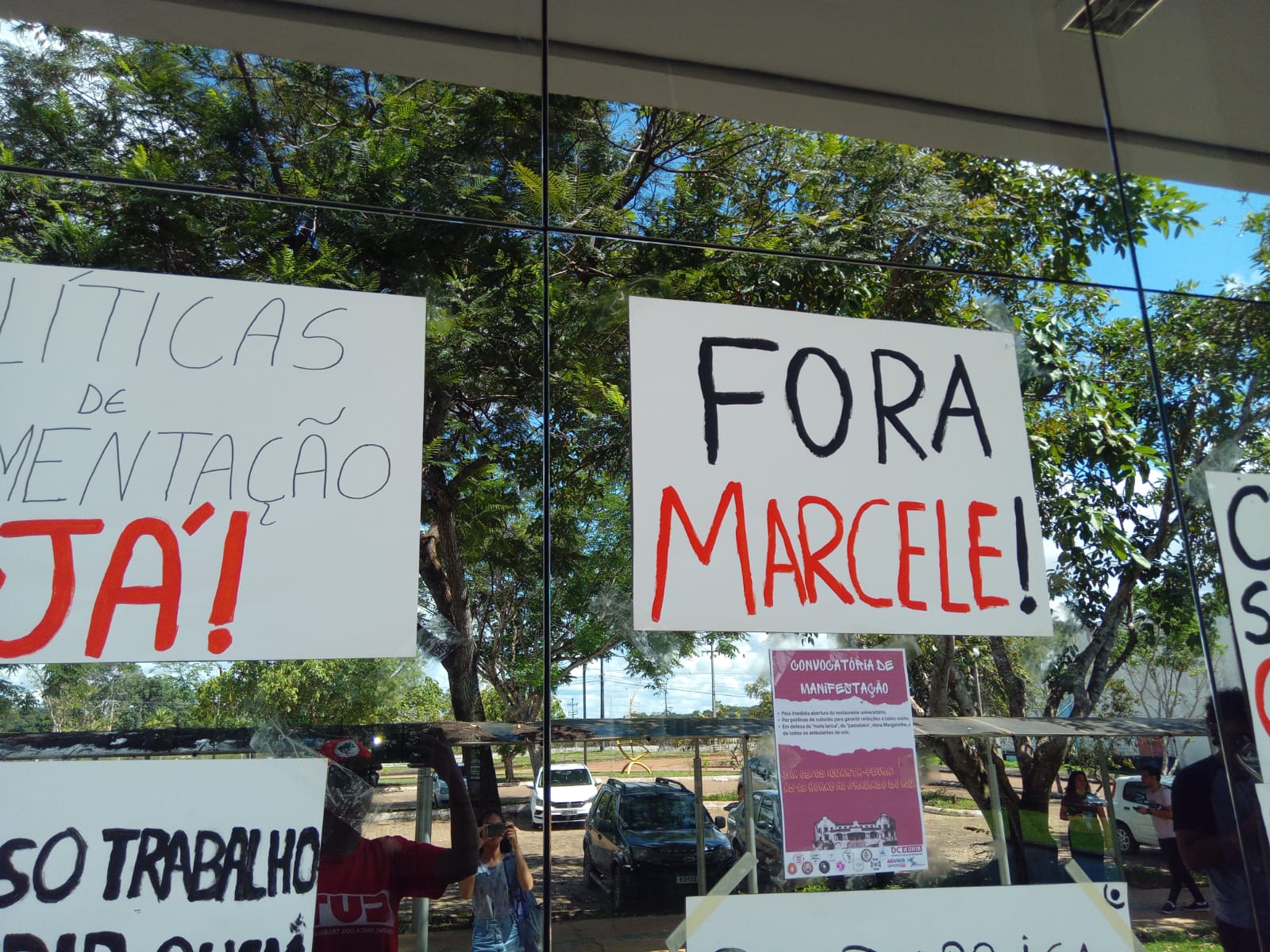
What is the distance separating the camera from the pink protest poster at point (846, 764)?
1946 mm

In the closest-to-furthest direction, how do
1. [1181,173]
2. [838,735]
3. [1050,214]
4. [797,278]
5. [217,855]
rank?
[217,855]
[838,735]
[797,278]
[1050,214]
[1181,173]

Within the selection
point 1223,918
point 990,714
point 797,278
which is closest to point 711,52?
point 797,278

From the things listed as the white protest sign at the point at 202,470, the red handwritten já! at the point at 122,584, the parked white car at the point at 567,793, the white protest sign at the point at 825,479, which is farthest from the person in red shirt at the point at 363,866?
the white protest sign at the point at 825,479

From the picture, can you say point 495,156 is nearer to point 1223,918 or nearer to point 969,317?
point 969,317

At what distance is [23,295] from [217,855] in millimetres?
1127

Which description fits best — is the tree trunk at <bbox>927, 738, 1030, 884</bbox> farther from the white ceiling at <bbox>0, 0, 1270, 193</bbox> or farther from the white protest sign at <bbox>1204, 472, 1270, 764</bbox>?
the white ceiling at <bbox>0, 0, 1270, 193</bbox>

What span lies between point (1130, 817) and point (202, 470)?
2.11m

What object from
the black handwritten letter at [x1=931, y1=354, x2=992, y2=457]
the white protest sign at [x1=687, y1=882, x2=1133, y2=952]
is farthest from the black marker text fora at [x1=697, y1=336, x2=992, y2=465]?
the white protest sign at [x1=687, y1=882, x2=1133, y2=952]

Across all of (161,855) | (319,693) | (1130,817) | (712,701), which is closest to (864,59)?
(712,701)

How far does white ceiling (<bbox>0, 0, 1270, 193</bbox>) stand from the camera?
7.14 feet

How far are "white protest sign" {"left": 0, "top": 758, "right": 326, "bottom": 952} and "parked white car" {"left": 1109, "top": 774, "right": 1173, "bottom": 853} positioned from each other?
170 centimetres

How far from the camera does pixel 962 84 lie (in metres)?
2.65

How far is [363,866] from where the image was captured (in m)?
1.67

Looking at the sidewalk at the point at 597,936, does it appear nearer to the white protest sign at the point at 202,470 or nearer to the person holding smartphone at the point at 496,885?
the person holding smartphone at the point at 496,885
